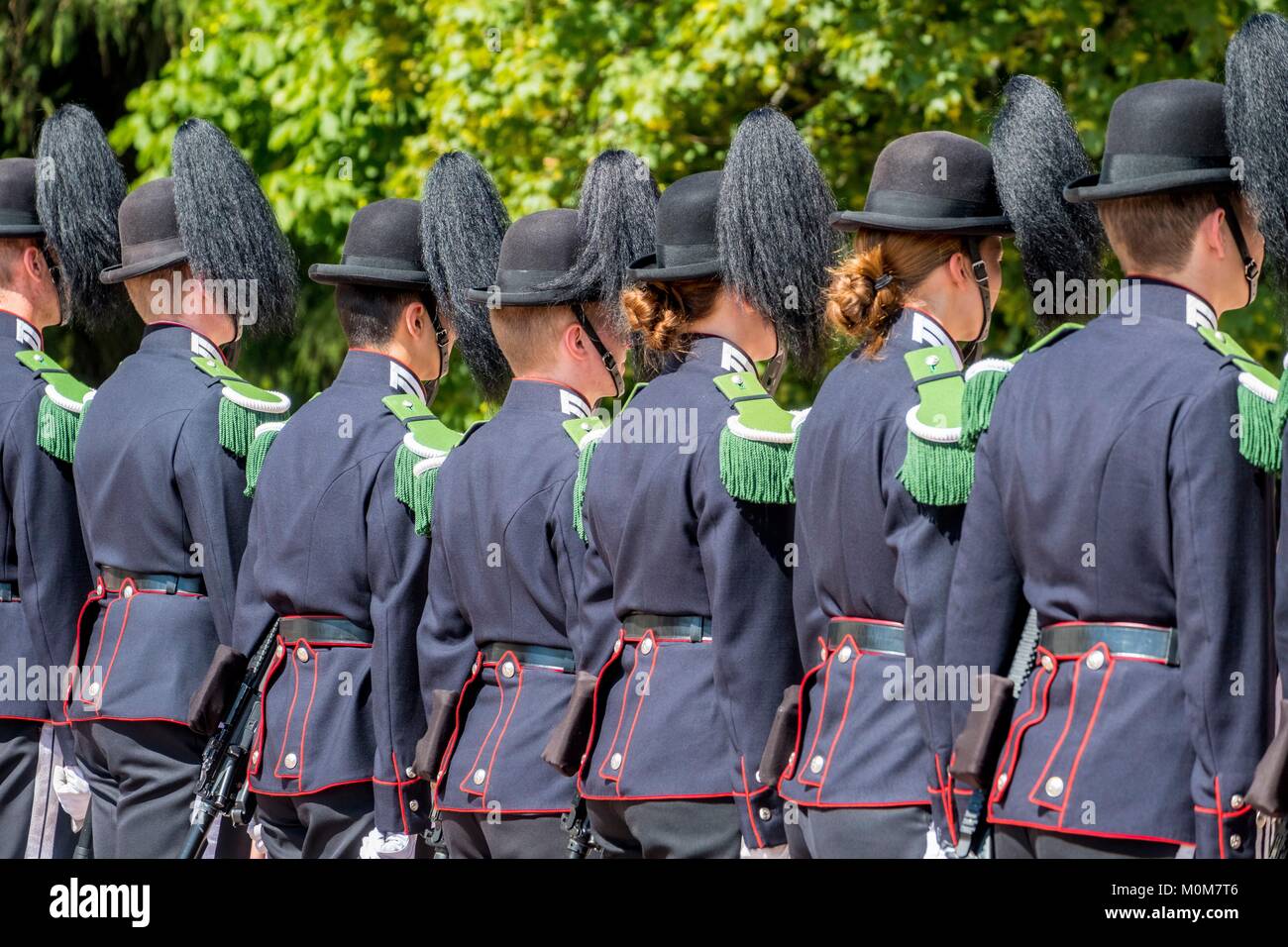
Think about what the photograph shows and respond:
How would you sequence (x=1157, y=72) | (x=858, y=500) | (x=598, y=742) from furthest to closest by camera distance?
(x=1157, y=72), (x=598, y=742), (x=858, y=500)

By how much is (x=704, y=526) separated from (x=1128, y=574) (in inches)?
44.2

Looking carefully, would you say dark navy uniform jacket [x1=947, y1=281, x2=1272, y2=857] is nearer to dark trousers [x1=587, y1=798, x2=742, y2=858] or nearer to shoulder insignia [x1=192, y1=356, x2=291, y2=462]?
dark trousers [x1=587, y1=798, x2=742, y2=858]

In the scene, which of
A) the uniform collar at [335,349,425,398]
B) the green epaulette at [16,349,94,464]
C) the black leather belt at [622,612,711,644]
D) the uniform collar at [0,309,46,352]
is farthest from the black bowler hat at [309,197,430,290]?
the black leather belt at [622,612,711,644]

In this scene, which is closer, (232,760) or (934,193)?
(934,193)

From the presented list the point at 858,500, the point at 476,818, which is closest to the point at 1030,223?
the point at 858,500

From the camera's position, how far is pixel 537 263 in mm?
4918

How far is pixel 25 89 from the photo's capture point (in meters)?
13.3

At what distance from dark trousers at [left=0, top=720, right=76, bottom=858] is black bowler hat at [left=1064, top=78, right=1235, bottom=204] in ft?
11.9

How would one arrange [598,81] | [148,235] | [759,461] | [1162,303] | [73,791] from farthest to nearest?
1. [598,81]
2. [148,235]
3. [73,791]
4. [759,461]
5. [1162,303]

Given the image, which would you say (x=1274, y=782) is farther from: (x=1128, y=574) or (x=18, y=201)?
(x=18, y=201)

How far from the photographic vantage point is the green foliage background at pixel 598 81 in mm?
9156

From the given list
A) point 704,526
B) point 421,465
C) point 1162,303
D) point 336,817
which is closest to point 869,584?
point 704,526

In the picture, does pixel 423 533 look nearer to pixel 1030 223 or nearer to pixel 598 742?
pixel 598 742

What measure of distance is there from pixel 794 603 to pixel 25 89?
10.7 meters
